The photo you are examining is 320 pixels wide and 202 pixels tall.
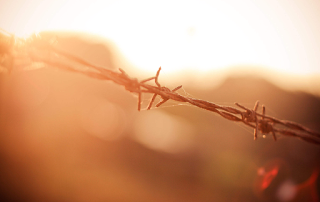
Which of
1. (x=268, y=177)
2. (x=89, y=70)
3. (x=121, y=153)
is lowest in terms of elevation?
(x=268, y=177)

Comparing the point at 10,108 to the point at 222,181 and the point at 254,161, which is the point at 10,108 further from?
the point at 254,161

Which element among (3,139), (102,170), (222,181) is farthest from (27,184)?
(222,181)

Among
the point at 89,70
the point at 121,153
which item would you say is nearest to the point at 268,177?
Result: the point at 121,153

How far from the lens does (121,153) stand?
1064cm

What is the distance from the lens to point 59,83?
47.0 ft

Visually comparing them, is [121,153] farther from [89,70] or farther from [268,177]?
[89,70]

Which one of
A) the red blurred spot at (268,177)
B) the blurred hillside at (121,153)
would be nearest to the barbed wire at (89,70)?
the blurred hillside at (121,153)

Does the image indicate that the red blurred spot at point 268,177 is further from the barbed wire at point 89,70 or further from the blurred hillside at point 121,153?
the barbed wire at point 89,70

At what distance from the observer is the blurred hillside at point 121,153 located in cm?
→ 759

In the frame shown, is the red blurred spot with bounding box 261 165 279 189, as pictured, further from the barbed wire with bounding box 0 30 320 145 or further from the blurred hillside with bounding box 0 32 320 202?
the barbed wire with bounding box 0 30 320 145

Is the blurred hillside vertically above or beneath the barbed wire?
beneath

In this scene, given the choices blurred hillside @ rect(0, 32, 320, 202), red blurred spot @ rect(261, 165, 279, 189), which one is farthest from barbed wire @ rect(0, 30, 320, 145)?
red blurred spot @ rect(261, 165, 279, 189)

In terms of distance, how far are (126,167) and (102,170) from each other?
1264 mm

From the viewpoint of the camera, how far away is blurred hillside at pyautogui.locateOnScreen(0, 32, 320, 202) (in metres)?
7.59
